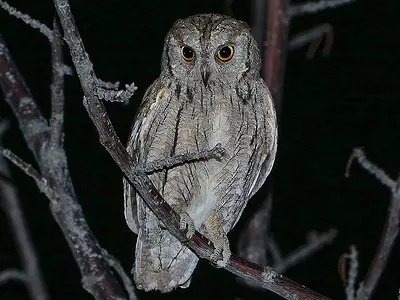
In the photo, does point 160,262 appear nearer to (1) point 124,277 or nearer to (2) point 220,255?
(1) point 124,277

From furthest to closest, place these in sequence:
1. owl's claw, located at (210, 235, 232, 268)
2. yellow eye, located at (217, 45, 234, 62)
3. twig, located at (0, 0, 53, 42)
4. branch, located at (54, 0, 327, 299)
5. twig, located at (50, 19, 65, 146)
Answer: yellow eye, located at (217, 45, 234, 62) < twig, located at (50, 19, 65, 146) < owl's claw, located at (210, 235, 232, 268) < twig, located at (0, 0, 53, 42) < branch, located at (54, 0, 327, 299)

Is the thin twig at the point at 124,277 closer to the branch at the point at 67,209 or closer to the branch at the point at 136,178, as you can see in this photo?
the branch at the point at 67,209

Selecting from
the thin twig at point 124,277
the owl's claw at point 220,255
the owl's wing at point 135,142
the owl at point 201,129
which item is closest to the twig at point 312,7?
the owl at point 201,129

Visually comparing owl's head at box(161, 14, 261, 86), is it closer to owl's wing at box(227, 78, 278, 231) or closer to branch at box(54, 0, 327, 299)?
owl's wing at box(227, 78, 278, 231)

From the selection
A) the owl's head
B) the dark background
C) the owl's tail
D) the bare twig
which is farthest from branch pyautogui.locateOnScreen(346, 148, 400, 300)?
the dark background

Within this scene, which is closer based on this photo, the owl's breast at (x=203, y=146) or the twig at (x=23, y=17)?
the twig at (x=23, y=17)

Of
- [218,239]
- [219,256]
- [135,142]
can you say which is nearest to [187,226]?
[219,256]
